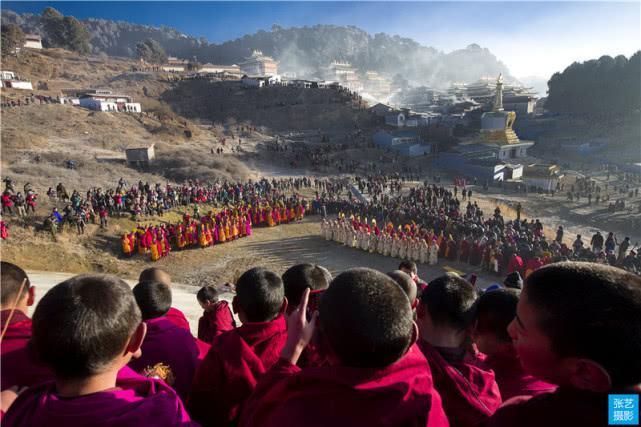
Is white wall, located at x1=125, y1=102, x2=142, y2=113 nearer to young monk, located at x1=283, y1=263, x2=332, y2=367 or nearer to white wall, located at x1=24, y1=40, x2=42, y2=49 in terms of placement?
white wall, located at x1=24, y1=40, x2=42, y2=49

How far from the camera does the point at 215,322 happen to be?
415 cm

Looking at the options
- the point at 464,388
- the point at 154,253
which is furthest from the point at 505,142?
the point at 464,388

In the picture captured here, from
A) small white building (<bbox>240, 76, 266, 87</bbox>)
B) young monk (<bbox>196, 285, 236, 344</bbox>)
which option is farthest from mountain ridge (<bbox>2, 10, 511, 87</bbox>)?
young monk (<bbox>196, 285, 236, 344</bbox>)

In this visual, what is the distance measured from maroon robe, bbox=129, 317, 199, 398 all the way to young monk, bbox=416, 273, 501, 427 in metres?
1.69

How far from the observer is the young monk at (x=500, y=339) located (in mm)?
2449

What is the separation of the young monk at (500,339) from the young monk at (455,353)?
11 cm

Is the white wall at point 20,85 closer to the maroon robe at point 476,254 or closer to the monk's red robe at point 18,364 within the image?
the maroon robe at point 476,254


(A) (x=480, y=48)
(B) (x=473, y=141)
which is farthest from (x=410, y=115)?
(A) (x=480, y=48)

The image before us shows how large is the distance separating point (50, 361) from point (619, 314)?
2167 mm

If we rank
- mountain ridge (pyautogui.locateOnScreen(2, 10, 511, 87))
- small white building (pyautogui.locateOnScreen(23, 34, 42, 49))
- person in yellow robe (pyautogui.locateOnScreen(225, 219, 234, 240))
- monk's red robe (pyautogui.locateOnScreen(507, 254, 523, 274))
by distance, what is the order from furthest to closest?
mountain ridge (pyautogui.locateOnScreen(2, 10, 511, 87))
small white building (pyautogui.locateOnScreen(23, 34, 42, 49))
person in yellow robe (pyautogui.locateOnScreen(225, 219, 234, 240))
monk's red robe (pyautogui.locateOnScreen(507, 254, 523, 274))

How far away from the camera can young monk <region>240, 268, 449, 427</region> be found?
5.26 ft

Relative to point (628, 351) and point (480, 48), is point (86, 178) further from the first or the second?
point (480, 48)

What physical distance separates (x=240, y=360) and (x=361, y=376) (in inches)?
45.4

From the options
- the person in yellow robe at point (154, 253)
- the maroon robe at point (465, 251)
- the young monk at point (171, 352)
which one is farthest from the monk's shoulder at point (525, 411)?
the person in yellow robe at point (154, 253)
